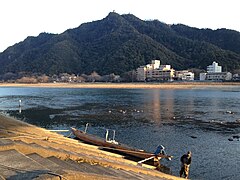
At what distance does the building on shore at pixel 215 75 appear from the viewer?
142 meters

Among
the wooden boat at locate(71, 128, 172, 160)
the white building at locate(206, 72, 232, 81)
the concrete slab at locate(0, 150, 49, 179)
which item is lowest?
the wooden boat at locate(71, 128, 172, 160)

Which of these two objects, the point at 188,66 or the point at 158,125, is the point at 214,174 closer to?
the point at 158,125

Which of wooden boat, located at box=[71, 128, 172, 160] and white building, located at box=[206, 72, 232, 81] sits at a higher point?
white building, located at box=[206, 72, 232, 81]

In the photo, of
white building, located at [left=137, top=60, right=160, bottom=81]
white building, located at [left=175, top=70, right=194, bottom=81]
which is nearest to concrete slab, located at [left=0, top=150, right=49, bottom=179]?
white building, located at [left=175, top=70, right=194, bottom=81]

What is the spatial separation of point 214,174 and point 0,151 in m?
13.4

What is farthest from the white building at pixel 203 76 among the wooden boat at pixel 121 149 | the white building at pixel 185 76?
the wooden boat at pixel 121 149

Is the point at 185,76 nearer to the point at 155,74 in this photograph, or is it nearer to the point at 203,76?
the point at 203,76

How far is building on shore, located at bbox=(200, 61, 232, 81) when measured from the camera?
142450mm

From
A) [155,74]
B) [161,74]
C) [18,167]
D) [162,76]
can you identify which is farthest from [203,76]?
[18,167]

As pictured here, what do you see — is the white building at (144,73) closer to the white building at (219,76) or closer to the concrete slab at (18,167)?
the white building at (219,76)

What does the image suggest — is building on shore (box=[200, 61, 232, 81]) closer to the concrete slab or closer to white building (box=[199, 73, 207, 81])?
white building (box=[199, 73, 207, 81])

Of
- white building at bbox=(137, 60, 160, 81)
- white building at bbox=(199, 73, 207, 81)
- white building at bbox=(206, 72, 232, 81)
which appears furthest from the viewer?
white building at bbox=(137, 60, 160, 81)

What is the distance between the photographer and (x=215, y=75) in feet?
482

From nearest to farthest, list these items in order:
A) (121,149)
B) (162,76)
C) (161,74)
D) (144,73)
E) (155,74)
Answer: (121,149)
(162,76)
(161,74)
(144,73)
(155,74)
